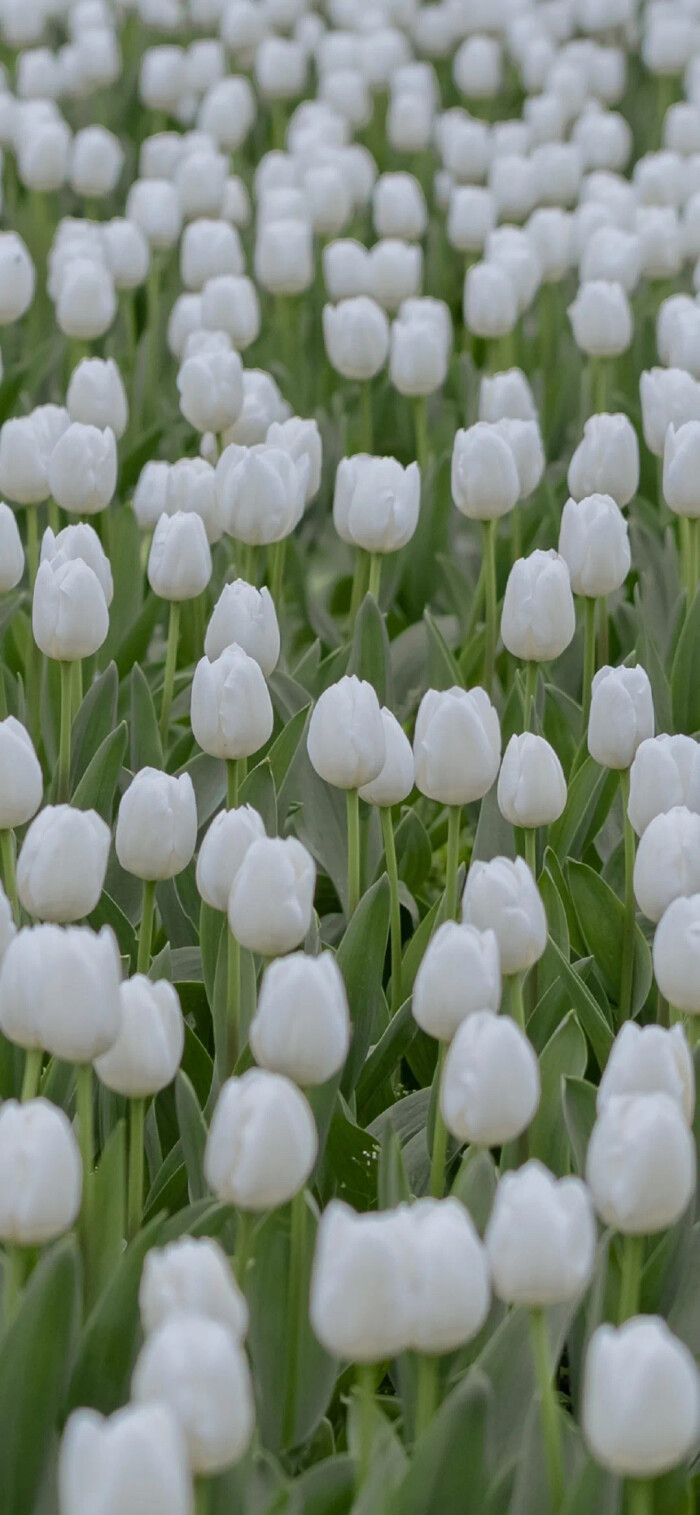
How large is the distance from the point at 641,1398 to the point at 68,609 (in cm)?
90

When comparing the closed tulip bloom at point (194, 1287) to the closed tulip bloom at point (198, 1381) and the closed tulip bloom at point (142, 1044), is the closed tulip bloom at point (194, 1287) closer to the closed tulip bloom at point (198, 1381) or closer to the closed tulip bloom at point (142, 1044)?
the closed tulip bloom at point (198, 1381)

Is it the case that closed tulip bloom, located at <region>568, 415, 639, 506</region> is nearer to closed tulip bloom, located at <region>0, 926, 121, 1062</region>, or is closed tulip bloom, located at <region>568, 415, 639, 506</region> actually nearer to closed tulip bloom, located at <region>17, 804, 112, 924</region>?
closed tulip bloom, located at <region>17, 804, 112, 924</region>

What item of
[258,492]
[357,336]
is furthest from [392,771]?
[357,336]

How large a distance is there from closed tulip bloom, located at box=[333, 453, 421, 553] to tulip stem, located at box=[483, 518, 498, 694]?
119 mm

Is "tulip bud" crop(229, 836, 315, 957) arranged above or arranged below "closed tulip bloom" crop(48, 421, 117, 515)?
above

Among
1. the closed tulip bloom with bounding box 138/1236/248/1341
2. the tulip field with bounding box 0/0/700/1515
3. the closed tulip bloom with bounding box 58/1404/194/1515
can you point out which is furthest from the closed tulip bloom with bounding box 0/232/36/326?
the closed tulip bloom with bounding box 58/1404/194/1515

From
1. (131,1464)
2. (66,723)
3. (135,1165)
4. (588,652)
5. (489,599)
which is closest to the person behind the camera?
(131,1464)

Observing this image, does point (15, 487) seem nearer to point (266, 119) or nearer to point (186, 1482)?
point (186, 1482)

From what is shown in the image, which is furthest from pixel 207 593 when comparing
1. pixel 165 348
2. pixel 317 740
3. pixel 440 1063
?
pixel 165 348

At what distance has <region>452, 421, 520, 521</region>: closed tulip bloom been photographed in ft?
6.24

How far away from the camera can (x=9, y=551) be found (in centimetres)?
175

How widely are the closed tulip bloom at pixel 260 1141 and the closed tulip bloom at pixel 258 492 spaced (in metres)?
0.92

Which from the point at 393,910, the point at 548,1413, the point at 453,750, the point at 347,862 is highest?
the point at 453,750

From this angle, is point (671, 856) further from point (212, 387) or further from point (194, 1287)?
point (212, 387)
